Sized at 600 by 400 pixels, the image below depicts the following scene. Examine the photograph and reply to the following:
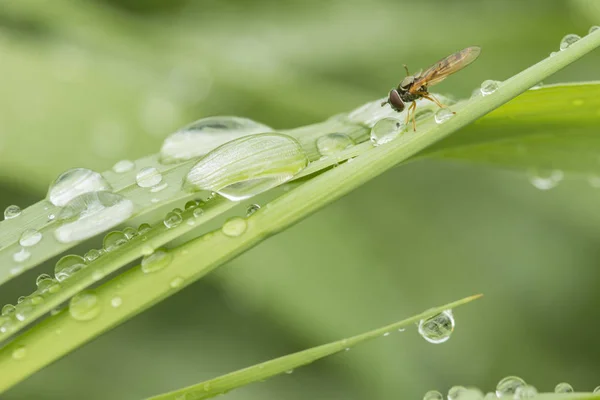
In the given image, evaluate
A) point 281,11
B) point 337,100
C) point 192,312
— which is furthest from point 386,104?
point 281,11

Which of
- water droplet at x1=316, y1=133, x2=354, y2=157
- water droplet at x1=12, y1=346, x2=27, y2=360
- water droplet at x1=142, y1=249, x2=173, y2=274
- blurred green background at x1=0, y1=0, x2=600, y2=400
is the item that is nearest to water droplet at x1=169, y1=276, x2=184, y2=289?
water droplet at x1=142, y1=249, x2=173, y2=274

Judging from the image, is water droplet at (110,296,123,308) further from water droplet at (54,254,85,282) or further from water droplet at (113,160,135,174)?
water droplet at (113,160,135,174)

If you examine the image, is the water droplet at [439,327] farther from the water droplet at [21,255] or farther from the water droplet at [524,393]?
the water droplet at [21,255]

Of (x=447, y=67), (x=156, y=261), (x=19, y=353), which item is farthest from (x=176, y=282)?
(x=447, y=67)

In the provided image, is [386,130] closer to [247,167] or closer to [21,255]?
[247,167]

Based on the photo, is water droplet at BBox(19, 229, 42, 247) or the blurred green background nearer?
water droplet at BBox(19, 229, 42, 247)
